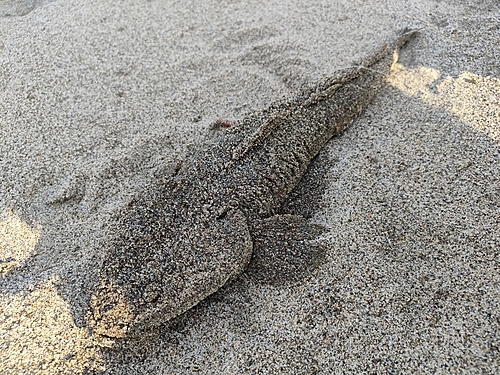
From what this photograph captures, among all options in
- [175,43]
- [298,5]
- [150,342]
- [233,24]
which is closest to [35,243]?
[150,342]

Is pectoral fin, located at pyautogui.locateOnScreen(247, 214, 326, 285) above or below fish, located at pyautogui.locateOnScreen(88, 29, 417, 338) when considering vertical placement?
below

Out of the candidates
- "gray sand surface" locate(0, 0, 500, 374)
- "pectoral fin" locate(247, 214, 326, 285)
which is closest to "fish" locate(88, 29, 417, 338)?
"pectoral fin" locate(247, 214, 326, 285)

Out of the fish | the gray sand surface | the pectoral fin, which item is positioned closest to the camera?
the fish

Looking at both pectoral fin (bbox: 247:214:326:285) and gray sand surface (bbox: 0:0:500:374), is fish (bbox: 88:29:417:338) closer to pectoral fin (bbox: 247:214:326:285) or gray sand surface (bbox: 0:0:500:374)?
pectoral fin (bbox: 247:214:326:285)

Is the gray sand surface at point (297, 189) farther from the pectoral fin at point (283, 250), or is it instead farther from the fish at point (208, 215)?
the fish at point (208, 215)

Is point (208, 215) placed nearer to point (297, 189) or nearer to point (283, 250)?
point (283, 250)

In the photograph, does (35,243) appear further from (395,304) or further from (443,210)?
(443,210)

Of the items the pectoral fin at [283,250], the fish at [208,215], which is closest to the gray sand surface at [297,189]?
the pectoral fin at [283,250]
